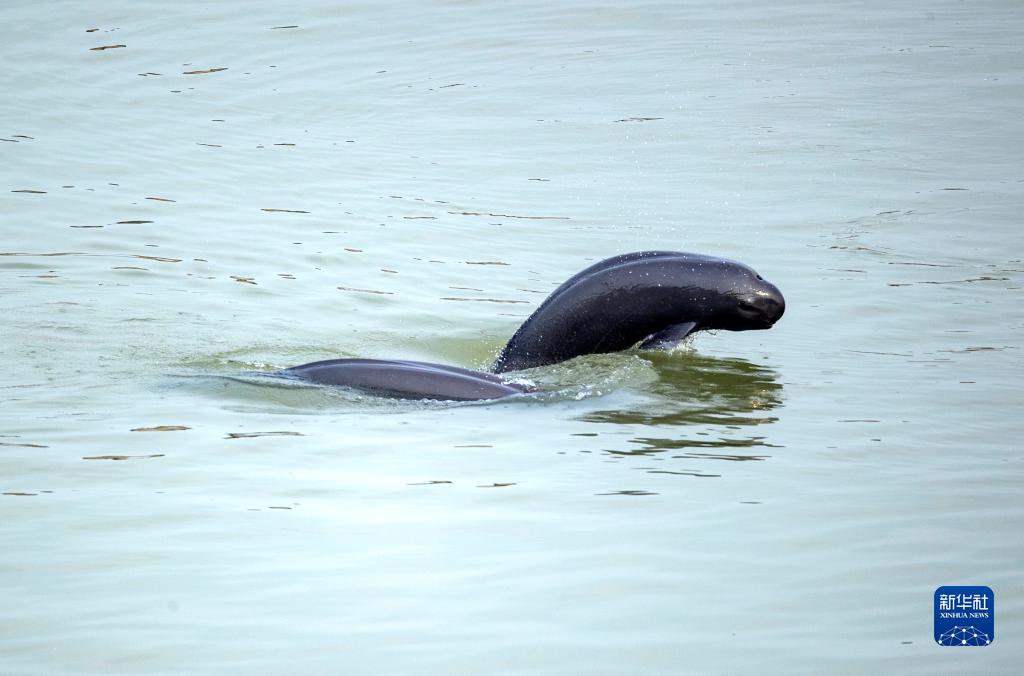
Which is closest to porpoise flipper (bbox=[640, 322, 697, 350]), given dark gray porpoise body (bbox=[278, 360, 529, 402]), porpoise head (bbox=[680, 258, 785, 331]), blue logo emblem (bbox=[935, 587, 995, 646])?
porpoise head (bbox=[680, 258, 785, 331])

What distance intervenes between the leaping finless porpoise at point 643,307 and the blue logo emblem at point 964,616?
13.2 ft

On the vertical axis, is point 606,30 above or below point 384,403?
above

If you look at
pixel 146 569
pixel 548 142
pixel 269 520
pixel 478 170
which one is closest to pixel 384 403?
pixel 269 520

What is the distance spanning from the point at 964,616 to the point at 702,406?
3742mm

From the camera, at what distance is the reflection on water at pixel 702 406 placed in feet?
26.7

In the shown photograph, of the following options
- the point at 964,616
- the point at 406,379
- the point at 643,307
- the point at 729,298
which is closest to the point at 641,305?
the point at 643,307

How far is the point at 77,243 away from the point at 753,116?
30.9ft

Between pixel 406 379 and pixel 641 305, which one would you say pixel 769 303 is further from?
pixel 406 379

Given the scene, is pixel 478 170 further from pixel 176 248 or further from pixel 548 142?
pixel 176 248

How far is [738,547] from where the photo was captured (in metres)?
6.30

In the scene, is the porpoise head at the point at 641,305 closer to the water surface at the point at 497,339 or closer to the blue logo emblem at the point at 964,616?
the water surface at the point at 497,339

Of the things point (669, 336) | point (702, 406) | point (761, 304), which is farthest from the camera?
point (761, 304)

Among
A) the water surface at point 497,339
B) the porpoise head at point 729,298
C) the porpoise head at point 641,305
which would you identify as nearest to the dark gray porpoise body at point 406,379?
the water surface at point 497,339

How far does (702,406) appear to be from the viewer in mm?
9227
